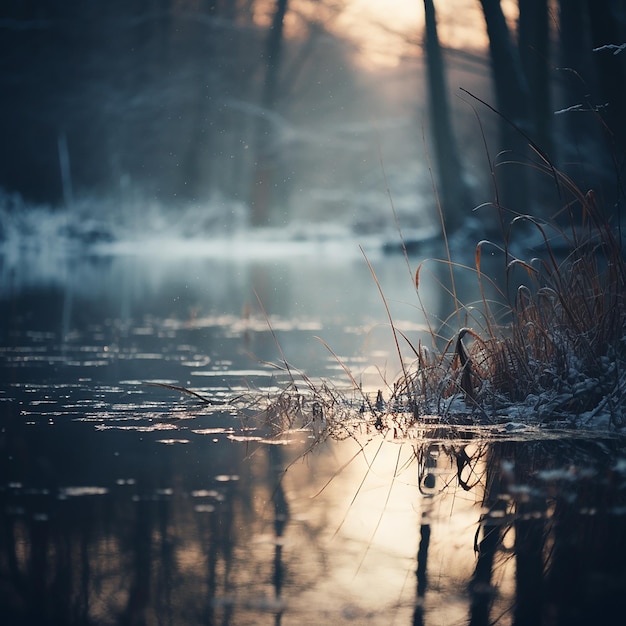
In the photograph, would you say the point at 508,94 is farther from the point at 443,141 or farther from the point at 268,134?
the point at 268,134

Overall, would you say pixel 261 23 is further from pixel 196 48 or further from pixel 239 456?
pixel 239 456

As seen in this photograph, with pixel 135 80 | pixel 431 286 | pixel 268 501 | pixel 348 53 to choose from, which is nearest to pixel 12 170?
pixel 135 80

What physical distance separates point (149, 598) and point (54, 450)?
1.60m

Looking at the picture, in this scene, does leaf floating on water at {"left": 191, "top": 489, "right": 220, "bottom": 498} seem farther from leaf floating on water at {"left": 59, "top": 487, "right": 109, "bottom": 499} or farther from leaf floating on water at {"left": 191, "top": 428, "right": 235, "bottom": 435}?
leaf floating on water at {"left": 191, "top": 428, "right": 235, "bottom": 435}

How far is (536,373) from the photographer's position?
457 centimetres

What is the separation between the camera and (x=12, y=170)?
30.3 meters

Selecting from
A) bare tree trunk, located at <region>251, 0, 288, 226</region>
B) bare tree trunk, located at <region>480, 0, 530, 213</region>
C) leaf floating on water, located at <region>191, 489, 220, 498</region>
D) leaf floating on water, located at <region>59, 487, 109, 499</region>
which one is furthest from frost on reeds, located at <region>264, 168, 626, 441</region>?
bare tree trunk, located at <region>251, 0, 288, 226</region>

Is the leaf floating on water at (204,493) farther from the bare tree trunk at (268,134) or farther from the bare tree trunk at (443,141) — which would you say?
the bare tree trunk at (268,134)

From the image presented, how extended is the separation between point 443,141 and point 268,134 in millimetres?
15252

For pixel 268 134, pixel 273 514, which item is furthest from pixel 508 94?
pixel 268 134

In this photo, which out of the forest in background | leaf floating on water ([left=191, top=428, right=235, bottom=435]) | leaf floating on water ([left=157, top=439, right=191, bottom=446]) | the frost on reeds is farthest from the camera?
the forest in background

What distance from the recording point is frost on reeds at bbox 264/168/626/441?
14.0 ft

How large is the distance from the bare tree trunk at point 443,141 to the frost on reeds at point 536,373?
50.0 ft

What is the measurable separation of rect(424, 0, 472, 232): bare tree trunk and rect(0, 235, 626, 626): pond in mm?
14518
